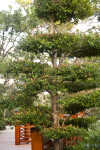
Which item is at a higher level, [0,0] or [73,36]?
[0,0]

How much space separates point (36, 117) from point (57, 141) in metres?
0.93

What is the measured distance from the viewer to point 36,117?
5266 mm

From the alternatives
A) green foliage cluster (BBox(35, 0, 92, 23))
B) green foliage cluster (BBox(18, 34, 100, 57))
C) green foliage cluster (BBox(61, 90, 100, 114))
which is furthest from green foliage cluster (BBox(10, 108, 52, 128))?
green foliage cluster (BBox(35, 0, 92, 23))

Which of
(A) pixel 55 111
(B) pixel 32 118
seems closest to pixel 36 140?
(B) pixel 32 118

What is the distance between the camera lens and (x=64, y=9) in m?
5.71

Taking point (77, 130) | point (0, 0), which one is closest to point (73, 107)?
point (77, 130)

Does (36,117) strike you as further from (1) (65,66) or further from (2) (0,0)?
(2) (0,0)

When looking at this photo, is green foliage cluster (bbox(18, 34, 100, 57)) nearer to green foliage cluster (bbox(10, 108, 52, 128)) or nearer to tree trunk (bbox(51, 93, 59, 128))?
tree trunk (bbox(51, 93, 59, 128))

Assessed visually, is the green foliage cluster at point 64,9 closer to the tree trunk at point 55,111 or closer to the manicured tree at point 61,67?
the manicured tree at point 61,67

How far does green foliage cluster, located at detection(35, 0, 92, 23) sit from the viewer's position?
18.8 ft

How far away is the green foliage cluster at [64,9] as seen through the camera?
574cm

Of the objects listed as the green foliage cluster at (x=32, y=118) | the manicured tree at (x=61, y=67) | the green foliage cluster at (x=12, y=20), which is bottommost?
the green foliage cluster at (x=32, y=118)

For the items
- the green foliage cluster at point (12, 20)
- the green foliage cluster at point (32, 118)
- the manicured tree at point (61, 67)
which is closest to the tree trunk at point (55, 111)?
the manicured tree at point (61, 67)

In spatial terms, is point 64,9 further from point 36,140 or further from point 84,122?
point 36,140
